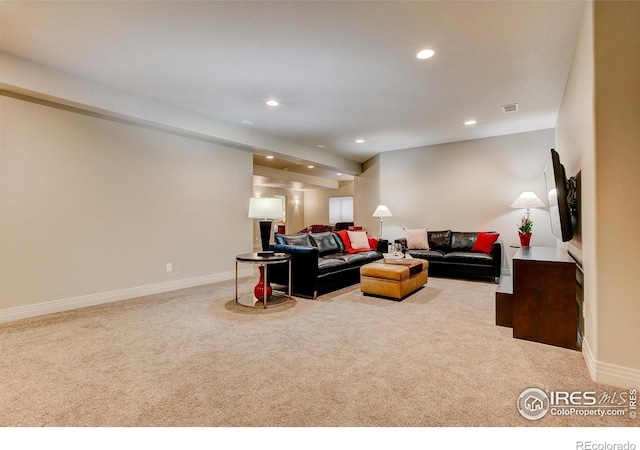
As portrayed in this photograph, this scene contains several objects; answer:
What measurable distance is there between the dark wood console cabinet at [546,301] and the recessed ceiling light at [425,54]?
2045 mm

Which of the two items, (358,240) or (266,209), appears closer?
(266,209)

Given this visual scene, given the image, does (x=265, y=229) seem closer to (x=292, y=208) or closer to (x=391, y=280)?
(x=391, y=280)

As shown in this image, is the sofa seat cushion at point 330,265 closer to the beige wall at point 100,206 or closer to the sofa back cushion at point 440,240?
the beige wall at point 100,206

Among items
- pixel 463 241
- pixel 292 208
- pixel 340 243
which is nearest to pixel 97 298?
pixel 340 243

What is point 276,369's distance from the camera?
217cm

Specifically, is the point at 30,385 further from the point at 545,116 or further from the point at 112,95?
the point at 545,116

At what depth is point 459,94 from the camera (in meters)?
3.97

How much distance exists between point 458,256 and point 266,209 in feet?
11.4

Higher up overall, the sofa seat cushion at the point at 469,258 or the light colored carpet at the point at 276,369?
the sofa seat cushion at the point at 469,258

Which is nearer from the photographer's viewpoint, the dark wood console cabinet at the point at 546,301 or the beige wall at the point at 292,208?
the dark wood console cabinet at the point at 546,301

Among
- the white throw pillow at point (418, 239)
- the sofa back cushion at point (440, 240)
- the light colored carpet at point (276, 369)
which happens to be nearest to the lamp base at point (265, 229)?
the light colored carpet at point (276, 369)

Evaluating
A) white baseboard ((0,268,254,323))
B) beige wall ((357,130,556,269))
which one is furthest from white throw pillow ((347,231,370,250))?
white baseboard ((0,268,254,323))

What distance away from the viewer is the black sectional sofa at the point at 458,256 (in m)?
5.14
